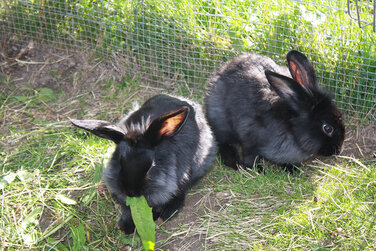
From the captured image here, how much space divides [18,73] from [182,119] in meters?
2.59

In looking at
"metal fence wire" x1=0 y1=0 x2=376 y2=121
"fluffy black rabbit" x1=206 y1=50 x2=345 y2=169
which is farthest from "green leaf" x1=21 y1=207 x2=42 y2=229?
"metal fence wire" x1=0 y1=0 x2=376 y2=121

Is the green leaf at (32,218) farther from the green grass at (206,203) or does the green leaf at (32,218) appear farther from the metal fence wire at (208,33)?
the metal fence wire at (208,33)

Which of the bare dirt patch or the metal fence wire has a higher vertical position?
the metal fence wire

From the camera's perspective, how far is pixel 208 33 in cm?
435

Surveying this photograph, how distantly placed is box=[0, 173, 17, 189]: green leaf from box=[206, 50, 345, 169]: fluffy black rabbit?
5.10 feet

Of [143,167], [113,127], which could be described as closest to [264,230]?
[143,167]

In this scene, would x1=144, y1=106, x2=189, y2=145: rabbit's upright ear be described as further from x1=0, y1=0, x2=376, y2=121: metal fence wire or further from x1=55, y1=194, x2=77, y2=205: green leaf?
x1=0, y1=0, x2=376, y2=121: metal fence wire

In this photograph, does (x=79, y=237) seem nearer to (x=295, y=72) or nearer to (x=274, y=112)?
(x=274, y=112)

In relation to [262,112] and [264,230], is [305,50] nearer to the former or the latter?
[262,112]

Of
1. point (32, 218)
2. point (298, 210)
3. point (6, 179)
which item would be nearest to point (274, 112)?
point (298, 210)

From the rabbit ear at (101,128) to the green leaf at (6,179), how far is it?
36.7 inches

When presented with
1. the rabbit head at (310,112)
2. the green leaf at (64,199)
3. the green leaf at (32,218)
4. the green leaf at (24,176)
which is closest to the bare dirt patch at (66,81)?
the rabbit head at (310,112)

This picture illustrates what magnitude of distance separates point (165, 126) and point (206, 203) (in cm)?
74

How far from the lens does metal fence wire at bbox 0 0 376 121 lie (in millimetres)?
→ 4012
